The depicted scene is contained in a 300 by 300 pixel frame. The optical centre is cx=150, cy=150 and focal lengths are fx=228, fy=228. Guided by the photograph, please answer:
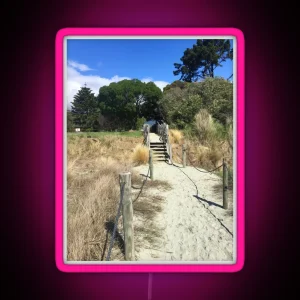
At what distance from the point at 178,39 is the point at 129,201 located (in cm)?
102

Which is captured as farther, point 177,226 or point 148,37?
point 177,226

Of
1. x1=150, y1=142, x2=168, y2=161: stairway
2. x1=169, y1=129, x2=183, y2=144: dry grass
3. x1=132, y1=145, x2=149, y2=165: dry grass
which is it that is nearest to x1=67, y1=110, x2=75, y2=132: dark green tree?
x1=132, y1=145, x2=149, y2=165: dry grass

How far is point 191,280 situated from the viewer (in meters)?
1.27

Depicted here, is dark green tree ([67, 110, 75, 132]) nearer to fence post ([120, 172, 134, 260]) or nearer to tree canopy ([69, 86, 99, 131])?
tree canopy ([69, 86, 99, 131])

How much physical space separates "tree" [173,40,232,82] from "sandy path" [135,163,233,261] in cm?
94

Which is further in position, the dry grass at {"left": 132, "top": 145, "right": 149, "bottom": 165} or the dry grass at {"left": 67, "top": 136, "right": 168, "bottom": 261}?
the dry grass at {"left": 132, "top": 145, "right": 149, "bottom": 165}

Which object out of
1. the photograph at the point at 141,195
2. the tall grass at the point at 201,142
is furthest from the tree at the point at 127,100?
the tall grass at the point at 201,142

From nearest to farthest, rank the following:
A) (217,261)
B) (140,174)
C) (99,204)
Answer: (217,261) < (99,204) < (140,174)

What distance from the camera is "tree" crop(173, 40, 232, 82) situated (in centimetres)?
120

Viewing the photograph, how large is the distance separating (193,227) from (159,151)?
182 inches

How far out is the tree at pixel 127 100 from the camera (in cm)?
156

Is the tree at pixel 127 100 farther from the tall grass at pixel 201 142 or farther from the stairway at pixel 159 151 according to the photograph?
the stairway at pixel 159 151
